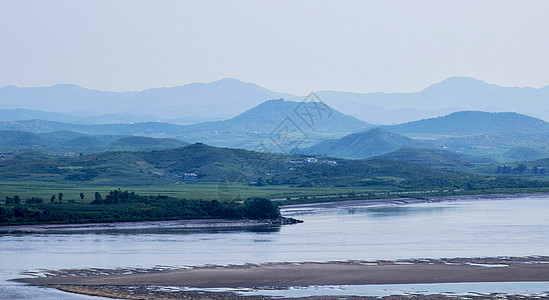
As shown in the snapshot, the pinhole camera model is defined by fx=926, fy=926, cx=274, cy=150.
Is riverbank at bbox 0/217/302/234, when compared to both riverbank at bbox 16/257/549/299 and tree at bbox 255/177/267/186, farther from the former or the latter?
tree at bbox 255/177/267/186

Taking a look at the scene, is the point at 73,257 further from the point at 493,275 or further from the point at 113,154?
the point at 113,154

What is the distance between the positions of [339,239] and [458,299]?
1942cm

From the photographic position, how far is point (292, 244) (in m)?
47.4

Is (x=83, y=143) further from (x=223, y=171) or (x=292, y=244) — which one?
(x=292, y=244)

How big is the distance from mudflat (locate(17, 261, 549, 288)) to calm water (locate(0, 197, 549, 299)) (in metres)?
2.49

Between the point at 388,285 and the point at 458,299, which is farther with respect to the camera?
the point at 388,285

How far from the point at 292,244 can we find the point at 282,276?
11.6 meters

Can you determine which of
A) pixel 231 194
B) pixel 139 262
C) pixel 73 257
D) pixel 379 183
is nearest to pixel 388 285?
pixel 139 262

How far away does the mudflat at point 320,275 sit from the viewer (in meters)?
34.4

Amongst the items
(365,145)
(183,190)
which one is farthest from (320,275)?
(365,145)

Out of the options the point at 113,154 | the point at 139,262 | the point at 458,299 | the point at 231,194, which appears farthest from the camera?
the point at 113,154

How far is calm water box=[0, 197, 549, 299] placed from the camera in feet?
133

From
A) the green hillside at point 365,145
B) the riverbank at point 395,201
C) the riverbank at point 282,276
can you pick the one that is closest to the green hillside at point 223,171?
the riverbank at point 395,201

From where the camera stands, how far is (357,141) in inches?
7224
